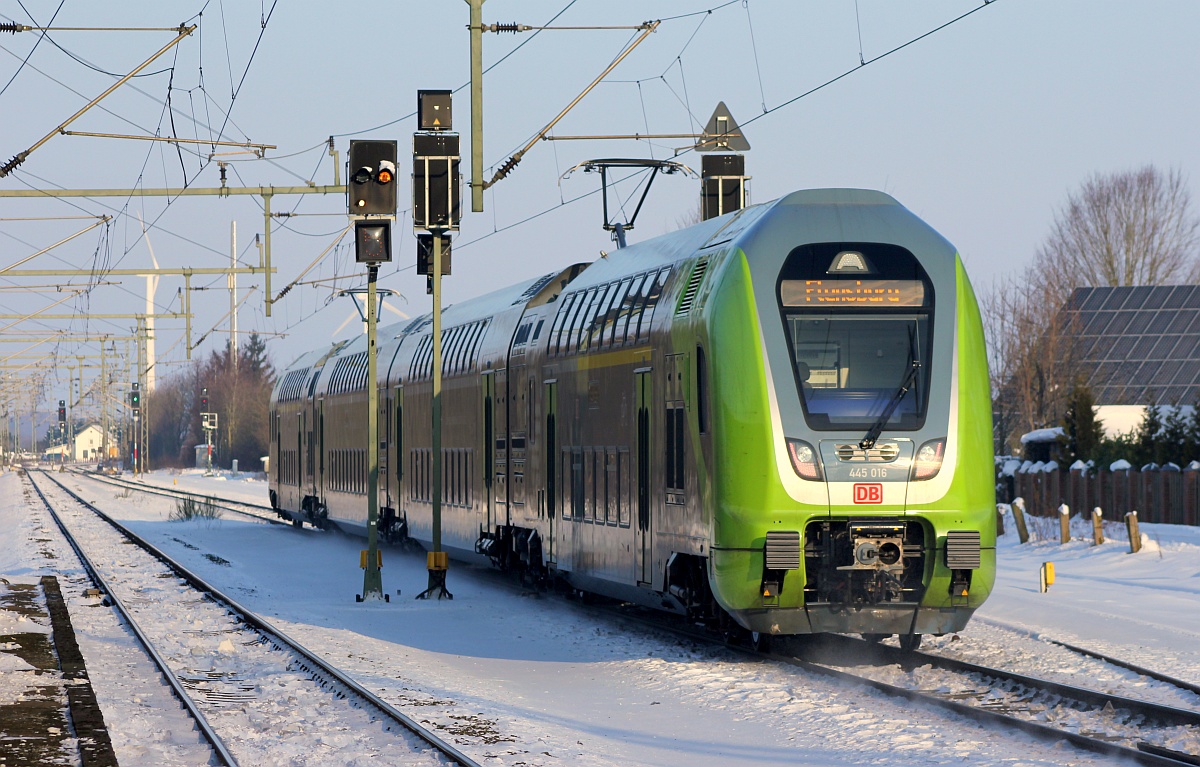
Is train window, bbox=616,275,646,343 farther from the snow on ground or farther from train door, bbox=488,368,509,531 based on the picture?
train door, bbox=488,368,509,531

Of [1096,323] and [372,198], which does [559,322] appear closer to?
[372,198]

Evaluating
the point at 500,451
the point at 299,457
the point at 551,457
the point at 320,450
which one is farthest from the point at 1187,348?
the point at 551,457

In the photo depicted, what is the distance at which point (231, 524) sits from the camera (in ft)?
147

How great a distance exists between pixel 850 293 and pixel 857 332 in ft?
1.07

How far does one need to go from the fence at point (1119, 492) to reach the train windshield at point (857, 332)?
2035 centimetres

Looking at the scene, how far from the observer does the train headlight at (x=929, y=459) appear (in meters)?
12.8

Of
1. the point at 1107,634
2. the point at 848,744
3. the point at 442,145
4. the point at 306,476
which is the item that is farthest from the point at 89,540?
the point at 848,744

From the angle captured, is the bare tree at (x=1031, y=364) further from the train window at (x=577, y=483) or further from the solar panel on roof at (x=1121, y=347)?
the train window at (x=577, y=483)

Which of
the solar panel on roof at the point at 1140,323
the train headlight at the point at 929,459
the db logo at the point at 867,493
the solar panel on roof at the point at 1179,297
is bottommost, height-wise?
the db logo at the point at 867,493

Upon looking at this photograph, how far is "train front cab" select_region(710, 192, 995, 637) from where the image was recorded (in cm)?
1270

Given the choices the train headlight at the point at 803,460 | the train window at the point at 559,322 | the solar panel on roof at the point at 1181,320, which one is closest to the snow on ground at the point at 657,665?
the train headlight at the point at 803,460

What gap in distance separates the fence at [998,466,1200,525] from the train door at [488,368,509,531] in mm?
16073

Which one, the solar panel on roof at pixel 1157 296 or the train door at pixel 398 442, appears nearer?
the train door at pixel 398 442

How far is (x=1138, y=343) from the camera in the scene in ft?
190
